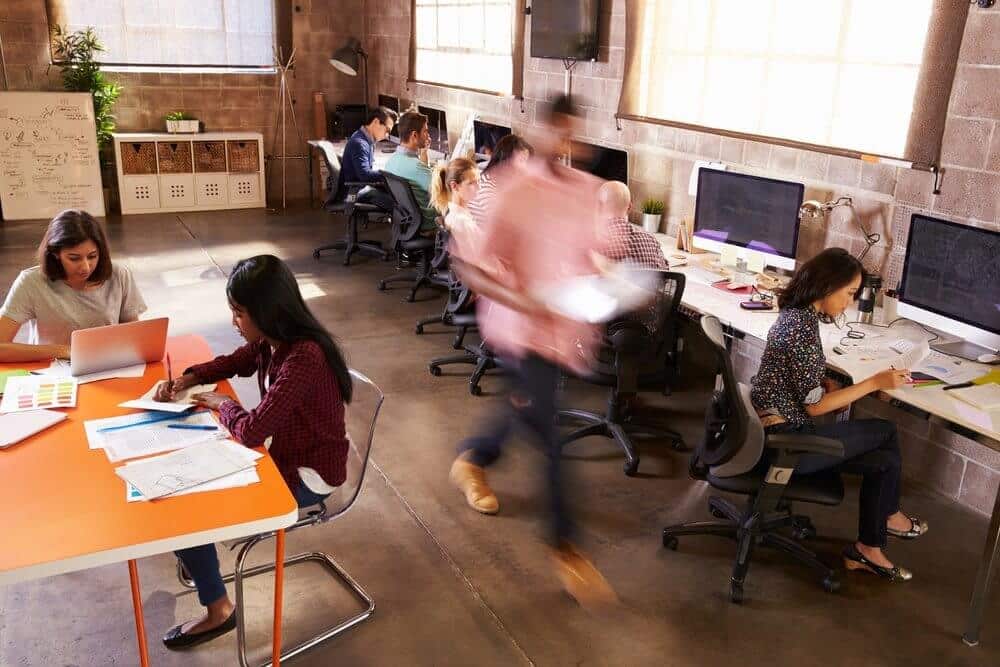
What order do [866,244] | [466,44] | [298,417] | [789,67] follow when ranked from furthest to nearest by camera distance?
[466,44]
[789,67]
[866,244]
[298,417]

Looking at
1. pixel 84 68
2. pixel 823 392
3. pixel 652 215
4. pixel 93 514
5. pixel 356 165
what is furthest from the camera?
pixel 84 68

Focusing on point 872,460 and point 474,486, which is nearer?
point 872,460

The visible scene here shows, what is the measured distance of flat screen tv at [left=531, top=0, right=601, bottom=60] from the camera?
18.1ft

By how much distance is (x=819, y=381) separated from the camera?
2871mm

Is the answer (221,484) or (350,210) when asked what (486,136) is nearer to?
(350,210)

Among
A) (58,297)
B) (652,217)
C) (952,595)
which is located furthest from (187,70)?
(952,595)

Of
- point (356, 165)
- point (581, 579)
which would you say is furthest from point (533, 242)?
point (356, 165)

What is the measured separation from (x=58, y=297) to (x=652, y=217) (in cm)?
336

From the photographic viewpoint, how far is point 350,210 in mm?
6828

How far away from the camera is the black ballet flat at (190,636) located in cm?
260

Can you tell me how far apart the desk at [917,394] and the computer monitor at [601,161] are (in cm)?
120

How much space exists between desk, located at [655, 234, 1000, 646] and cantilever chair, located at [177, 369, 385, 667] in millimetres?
1660

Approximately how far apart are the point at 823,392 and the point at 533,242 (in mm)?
1134

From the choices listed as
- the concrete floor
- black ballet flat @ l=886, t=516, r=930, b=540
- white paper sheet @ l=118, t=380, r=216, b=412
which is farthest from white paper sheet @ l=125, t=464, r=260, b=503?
black ballet flat @ l=886, t=516, r=930, b=540
